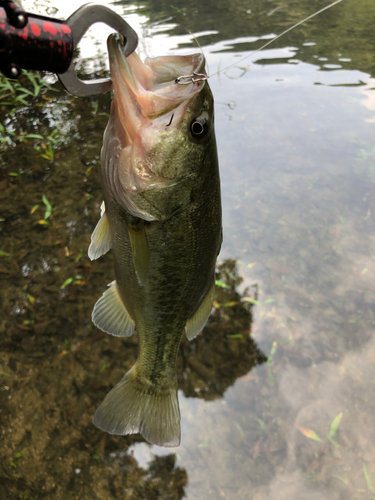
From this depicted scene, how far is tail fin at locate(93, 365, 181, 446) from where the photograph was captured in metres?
1.78

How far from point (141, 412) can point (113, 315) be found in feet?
1.79

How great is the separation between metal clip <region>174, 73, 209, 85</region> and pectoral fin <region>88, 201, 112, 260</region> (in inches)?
24.8

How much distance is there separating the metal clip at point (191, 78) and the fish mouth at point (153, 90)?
25mm

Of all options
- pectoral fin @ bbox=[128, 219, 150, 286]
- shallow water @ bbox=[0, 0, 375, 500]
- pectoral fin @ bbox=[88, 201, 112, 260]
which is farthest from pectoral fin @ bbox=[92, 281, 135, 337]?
shallow water @ bbox=[0, 0, 375, 500]

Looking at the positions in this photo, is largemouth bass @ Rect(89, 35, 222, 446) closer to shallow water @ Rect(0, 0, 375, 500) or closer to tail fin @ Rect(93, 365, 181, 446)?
tail fin @ Rect(93, 365, 181, 446)

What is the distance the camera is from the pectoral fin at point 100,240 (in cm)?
159

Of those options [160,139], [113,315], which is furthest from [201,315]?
[160,139]

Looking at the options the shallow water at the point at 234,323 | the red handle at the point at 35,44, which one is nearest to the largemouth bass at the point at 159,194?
the red handle at the point at 35,44

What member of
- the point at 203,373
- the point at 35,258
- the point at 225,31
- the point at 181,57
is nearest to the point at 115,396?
the point at 203,373

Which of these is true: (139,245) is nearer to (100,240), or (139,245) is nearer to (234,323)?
(100,240)

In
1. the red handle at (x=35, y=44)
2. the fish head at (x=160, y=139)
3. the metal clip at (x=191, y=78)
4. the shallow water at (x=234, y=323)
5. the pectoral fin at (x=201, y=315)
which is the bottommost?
the shallow water at (x=234, y=323)

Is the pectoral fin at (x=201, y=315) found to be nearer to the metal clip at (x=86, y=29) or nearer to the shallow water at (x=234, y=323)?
the metal clip at (x=86, y=29)

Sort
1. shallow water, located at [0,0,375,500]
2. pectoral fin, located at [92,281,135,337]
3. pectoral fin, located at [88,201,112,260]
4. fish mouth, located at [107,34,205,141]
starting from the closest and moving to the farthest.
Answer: fish mouth, located at [107,34,205,141] → pectoral fin, located at [88,201,112,260] → pectoral fin, located at [92,281,135,337] → shallow water, located at [0,0,375,500]

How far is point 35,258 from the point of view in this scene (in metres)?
3.54
